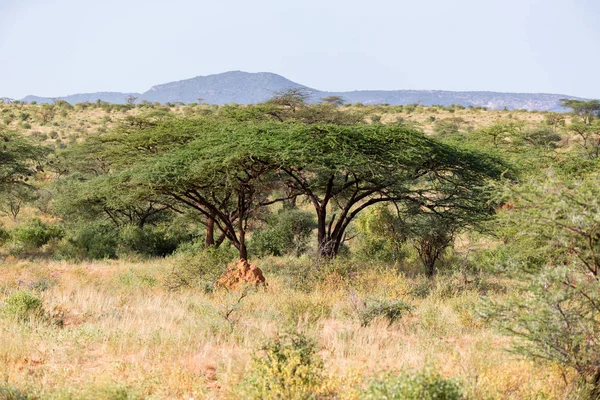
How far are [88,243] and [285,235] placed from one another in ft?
27.7

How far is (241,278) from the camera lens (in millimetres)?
11984

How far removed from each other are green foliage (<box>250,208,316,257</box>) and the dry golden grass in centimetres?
1005

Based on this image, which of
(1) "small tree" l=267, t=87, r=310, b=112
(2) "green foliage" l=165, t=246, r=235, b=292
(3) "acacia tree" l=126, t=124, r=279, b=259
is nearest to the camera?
(3) "acacia tree" l=126, t=124, r=279, b=259

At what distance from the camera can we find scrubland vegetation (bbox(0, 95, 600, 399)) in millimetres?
4953

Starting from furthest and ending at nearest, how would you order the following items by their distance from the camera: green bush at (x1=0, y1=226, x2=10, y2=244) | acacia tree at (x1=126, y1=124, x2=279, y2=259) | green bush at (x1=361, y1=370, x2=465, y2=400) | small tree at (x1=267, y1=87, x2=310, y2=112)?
1. small tree at (x1=267, y1=87, x2=310, y2=112)
2. green bush at (x1=0, y1=226, x2=10, y2=244)
3. acacia tree at (x1=126, y1=124, x2=279, y2=259)
4. green bush at (x1=361, y1=370, x2=465, y2=400)

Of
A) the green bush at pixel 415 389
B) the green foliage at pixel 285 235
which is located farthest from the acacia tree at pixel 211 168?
the green bush at pixel 415 389

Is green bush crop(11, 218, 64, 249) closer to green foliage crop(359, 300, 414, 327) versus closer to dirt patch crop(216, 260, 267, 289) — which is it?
dirt patch crop(216, 260, 267, 289)

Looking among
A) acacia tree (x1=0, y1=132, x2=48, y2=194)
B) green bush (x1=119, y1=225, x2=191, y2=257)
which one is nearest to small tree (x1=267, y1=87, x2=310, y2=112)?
green bush (x1=119, y1=225, x2=191, y2=257)

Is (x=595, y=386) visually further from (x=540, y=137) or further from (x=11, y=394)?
(x=540, y=137)

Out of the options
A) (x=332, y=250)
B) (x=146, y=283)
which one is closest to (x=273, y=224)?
(x=332, y=250)

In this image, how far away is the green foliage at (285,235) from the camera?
2023 centimetres

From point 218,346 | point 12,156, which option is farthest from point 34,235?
point 218,346

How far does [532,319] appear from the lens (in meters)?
4.95

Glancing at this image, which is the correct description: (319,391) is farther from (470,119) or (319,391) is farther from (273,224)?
(470,119)
